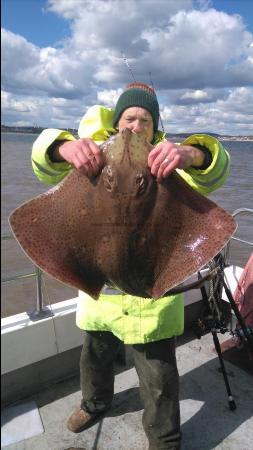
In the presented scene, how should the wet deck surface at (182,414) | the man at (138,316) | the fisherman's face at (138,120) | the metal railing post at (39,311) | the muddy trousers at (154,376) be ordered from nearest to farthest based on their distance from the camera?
the man at (138,316), the fisherman's face at (138,120), the muddy trousers at (154,376), the wet deck surface at (182,414), the metal railing post at (39,311)

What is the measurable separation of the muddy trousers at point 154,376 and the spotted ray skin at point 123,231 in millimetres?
1010

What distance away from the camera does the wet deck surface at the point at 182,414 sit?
11.1ft

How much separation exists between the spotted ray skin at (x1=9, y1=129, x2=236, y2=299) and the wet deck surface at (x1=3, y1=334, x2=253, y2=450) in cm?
188

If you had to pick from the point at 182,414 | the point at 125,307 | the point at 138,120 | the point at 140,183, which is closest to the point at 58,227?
the point at 140,183

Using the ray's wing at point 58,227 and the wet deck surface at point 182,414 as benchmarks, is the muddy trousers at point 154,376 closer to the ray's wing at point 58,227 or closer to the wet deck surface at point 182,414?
the wet deck surface at point 182,414

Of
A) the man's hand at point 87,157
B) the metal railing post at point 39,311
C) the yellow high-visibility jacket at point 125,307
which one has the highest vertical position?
the man's hand at point 87,157

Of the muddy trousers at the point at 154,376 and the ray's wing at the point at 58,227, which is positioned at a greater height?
the ray's wing at the point at 58,227

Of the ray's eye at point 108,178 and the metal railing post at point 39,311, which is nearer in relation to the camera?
the ray's eye at point 108,178

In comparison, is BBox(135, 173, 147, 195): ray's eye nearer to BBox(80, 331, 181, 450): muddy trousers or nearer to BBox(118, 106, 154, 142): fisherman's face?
BBox(118, 106, 154, 142): fisherman's face

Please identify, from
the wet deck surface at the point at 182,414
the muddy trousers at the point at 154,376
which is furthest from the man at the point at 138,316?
the wet deck surface at the point at 182,414

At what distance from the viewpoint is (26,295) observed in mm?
8391

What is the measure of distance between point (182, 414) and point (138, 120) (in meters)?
2.82

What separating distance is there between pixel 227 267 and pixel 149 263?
3.22 m

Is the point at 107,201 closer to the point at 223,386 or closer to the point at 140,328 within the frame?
the point at 140,328
